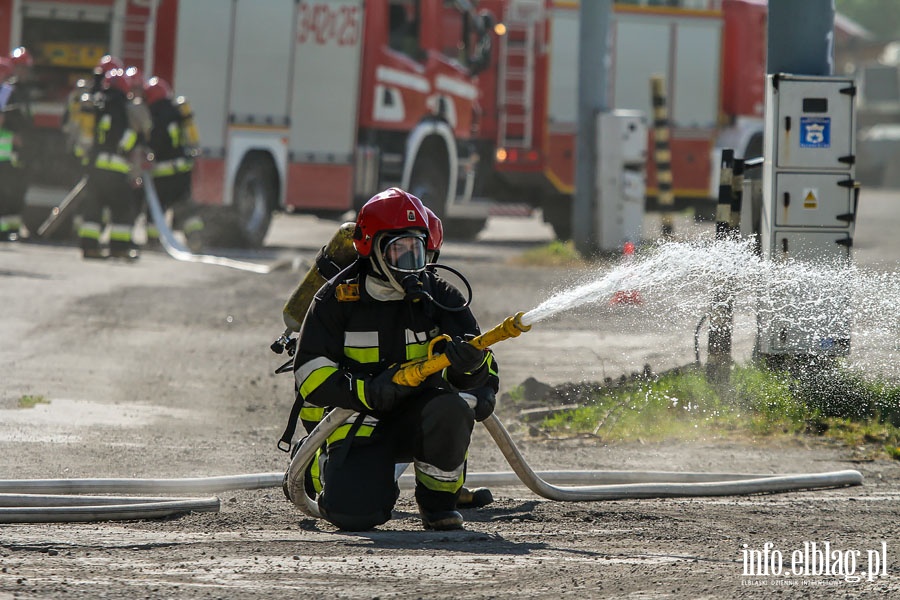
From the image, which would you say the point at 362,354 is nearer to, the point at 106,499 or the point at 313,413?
the point at 313,413

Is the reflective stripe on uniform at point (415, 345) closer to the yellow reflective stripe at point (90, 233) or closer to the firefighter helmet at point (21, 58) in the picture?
the yellow reflective stripe at point (90, 233)

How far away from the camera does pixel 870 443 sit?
7320 mm

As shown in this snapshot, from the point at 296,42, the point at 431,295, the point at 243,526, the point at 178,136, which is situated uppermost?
the point at 296,42

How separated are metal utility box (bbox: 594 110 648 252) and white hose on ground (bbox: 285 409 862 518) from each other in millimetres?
9496

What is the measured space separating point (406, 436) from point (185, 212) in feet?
39.5

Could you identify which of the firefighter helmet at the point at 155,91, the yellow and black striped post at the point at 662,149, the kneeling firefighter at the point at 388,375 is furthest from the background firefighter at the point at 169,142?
the kneeling firefighter at the point at 388,375

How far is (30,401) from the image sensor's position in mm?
7812

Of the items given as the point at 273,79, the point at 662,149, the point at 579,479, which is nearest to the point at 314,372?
the point at 579,479

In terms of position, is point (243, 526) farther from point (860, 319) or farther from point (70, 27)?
point (70, 27)

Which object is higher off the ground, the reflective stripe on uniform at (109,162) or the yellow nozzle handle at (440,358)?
the reflective stripe on uniform at (109,162)

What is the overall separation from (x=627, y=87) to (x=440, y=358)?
15.8m

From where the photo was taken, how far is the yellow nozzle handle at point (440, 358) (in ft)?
15.7

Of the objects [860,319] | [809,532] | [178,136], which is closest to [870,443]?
[860,319]

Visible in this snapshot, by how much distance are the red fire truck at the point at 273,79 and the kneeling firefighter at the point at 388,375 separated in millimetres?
11360
